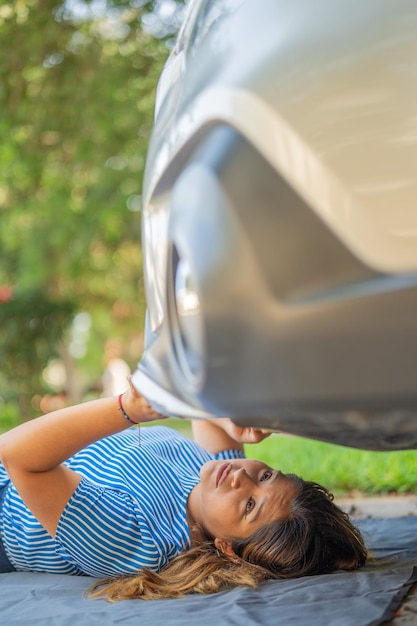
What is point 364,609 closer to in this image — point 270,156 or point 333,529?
point 333,529

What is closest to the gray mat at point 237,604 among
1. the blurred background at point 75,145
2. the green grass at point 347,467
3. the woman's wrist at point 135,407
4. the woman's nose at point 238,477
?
the woman's nose at point 238,477

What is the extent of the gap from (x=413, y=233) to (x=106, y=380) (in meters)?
15.1

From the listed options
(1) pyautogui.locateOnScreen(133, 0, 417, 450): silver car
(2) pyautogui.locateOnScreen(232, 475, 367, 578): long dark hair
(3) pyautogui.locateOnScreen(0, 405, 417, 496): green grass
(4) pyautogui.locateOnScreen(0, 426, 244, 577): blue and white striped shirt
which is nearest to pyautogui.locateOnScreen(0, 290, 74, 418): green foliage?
(3) pyautogui.locateOnScreen(0, 405, 417, 496): green grass

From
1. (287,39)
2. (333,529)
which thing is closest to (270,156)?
(287,39)

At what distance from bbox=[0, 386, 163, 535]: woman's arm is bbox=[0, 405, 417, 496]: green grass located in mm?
2563

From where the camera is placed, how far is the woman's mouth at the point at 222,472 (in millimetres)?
2746

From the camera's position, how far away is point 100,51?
29.4 feet

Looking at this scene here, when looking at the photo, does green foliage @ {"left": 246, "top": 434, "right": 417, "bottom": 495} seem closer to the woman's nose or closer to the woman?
the woman

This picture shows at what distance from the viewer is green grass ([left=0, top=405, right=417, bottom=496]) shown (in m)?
4.84

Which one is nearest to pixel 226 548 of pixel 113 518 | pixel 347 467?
pixel 113 518

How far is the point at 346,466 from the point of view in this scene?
543cm

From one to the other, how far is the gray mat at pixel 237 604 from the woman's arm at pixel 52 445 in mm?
290

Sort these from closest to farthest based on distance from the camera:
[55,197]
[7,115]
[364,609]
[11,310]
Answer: [364,609]
[7,115]
[11,310]
[55,197]

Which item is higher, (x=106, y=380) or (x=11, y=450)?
(x=11, y=450)
